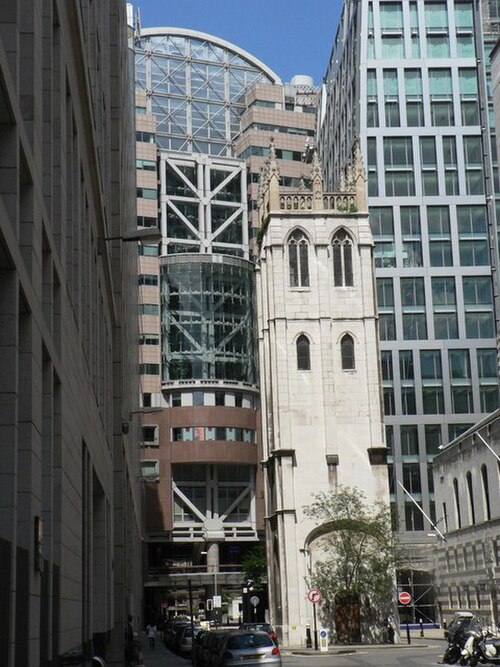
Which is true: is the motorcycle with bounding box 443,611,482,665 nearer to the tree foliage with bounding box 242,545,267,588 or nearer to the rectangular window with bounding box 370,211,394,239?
the tree foliage with bounding box 242,545,267,588

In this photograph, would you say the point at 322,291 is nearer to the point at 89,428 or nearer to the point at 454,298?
the point at 454,298

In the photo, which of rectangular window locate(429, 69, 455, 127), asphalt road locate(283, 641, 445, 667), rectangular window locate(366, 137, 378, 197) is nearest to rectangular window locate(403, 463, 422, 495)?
rectangular window locate(366, 137, 378, 197)

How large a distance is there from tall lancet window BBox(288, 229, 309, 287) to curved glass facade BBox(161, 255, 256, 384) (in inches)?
1412

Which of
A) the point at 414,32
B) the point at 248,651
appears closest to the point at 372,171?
the point at 414,32

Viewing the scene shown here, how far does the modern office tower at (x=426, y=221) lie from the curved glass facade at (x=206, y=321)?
1872 cm

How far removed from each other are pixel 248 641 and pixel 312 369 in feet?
142

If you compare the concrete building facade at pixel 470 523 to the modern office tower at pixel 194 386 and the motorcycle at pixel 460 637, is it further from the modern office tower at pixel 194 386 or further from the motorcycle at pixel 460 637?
the modern office tower at pixel 194 386

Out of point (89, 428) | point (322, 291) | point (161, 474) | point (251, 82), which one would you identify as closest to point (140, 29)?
point (251, 82)

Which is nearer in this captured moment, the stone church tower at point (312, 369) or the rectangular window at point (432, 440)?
the stone church tower at point (312, 369)

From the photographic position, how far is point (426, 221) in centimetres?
9906

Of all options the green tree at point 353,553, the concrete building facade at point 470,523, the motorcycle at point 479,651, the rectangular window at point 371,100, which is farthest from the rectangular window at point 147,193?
the motorcycle at point 479,651

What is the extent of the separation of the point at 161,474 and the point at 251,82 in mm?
63602

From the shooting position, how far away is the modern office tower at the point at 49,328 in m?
11.9

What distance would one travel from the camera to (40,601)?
1437 centimetres
